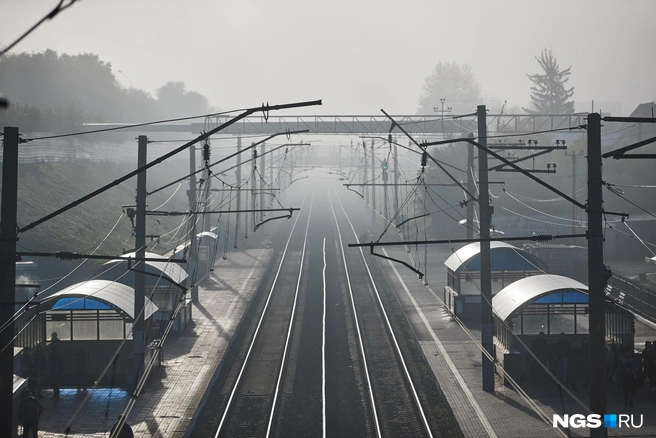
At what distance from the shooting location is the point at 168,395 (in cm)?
1709

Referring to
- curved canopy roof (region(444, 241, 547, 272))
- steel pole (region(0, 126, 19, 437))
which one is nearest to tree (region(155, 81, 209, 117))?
curved canopy roof (region(444, 241, 547, 272))

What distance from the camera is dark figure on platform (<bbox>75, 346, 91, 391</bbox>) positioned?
704 inches

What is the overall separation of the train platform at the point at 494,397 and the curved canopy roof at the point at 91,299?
8.39 meters

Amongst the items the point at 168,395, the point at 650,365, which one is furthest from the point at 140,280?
the point at 650,365

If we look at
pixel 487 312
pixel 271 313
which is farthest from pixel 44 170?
pixel 487 312

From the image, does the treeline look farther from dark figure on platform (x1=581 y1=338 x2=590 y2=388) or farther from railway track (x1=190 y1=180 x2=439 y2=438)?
dark figure on platform (x1=581 y1=338 x2=590 y2=388)

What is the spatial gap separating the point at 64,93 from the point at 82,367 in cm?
6325

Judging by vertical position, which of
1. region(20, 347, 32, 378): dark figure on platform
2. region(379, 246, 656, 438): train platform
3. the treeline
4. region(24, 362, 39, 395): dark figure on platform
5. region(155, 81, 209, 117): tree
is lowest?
region(379, 246, 656, 438): train platform

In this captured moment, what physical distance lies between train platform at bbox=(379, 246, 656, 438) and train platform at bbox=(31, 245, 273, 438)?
5995mm

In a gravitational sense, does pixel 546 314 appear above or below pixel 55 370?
above

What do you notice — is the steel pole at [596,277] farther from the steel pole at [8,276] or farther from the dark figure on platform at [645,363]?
the steel pole at [8,276]

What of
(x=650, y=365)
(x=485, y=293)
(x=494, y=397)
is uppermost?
(x=485, y=293)

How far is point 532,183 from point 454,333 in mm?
37912

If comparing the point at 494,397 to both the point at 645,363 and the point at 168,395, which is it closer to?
the point at 645,363
